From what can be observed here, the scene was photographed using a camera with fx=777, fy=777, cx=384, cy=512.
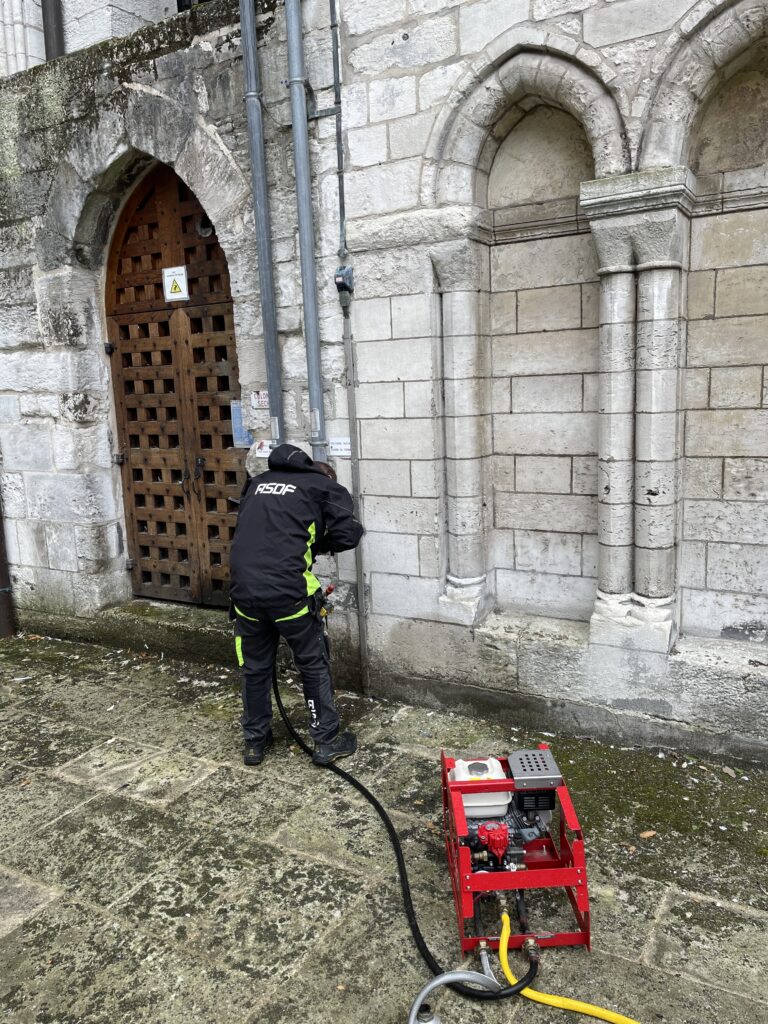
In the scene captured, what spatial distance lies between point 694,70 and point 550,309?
4.16ft

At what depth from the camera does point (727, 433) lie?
3.94m

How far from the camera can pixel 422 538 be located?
463 cm

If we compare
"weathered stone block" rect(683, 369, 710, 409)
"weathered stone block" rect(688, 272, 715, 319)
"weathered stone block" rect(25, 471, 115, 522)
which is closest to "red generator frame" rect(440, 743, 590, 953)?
"weathered stone block" rect(683, 369, 710, 409)

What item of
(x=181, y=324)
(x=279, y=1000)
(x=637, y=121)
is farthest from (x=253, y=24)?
(x=279, y=1000)

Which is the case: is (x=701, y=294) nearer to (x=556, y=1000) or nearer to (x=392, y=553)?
(x=392, y=553)

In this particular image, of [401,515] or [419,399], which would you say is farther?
[401,515]

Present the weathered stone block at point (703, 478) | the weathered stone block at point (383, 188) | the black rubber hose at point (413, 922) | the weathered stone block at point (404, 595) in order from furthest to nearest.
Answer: the weathered stone block at point (404, 595), the weathered stone block at point (383, 188), the weathered stone block at point (703, 478), the black rubber hose at point (413, 922)

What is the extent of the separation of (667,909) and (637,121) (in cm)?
347

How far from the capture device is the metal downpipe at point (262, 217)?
4.54 meters

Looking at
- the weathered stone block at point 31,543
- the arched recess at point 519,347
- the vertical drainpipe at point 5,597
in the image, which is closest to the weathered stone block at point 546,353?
the arched recess at point 519,347

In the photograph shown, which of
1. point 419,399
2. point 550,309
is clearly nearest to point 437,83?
point 550,309

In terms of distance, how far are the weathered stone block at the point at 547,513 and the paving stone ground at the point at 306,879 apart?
1.18 meters

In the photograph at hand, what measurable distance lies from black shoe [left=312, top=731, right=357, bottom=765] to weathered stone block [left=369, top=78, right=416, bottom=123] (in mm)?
3430

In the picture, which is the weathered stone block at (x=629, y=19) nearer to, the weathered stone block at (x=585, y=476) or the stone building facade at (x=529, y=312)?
the stone building facade at (x=529, y=312)
